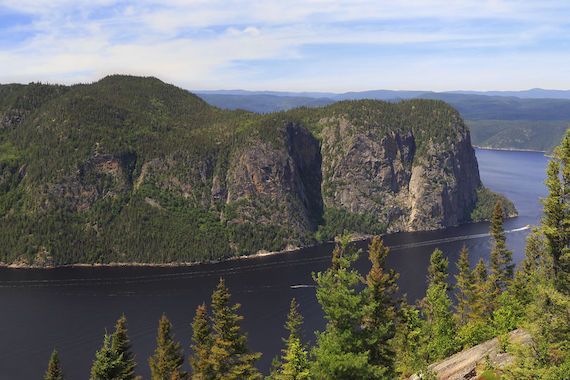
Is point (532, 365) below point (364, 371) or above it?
above

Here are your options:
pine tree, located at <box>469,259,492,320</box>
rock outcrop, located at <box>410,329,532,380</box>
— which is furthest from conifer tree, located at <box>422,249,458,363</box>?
pine tree, located at <box>469,259,492,320</box>

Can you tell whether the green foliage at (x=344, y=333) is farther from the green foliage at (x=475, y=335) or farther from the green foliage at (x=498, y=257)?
the green foliage at (x=498, y=257)

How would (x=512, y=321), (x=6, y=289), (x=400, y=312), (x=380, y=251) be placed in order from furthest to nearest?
(x=6, y=289), (x=400, y=312), (x=380, y=251), (x=512, y=321)

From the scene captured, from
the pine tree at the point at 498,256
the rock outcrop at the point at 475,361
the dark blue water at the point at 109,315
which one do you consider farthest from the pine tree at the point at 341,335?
the dark blue water at the point at 109,315

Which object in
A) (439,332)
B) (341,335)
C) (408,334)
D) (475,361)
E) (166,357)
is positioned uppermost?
(341,335)

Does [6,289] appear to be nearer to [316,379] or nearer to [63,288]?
[63,288]

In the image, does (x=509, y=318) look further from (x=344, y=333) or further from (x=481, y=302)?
(x=344, y=333)

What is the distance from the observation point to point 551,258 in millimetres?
33969

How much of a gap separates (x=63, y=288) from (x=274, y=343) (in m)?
96.1

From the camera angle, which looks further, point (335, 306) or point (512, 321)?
point (512, 321)

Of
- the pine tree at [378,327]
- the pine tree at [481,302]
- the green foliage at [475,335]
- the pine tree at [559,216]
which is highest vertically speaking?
the pine tree at [559,216]

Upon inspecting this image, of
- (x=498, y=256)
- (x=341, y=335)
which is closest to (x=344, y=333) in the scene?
(x=341, y=335)

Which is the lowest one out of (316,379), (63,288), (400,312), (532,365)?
(63,288)

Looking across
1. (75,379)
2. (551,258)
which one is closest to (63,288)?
(75,379)
